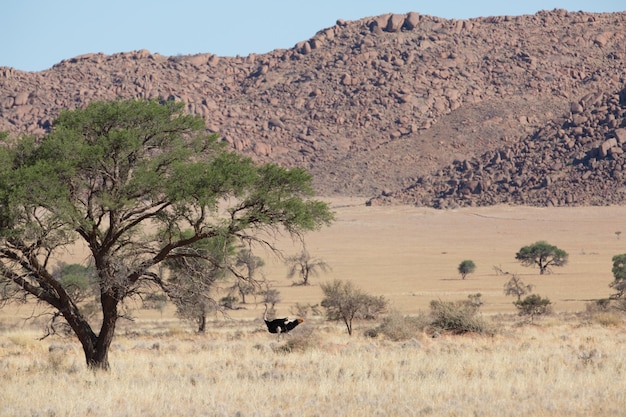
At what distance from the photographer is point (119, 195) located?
47.5ft

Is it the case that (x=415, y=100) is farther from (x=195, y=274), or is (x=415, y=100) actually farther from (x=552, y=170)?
(x=195, y=274)

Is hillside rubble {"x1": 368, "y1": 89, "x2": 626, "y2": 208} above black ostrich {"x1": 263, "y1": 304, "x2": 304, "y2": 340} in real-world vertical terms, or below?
above

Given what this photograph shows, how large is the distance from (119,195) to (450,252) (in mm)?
68138

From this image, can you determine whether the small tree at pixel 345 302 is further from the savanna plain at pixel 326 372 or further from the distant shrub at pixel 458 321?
the distant shrub at pixel 458 321

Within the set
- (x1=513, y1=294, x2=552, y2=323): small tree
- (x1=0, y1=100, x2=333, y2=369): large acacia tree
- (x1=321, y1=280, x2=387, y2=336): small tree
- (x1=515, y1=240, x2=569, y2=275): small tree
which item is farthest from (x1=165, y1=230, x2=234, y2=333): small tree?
(x1=515, y1=240, x2=569, y2=275): small tree

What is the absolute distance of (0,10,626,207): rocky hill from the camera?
113 m

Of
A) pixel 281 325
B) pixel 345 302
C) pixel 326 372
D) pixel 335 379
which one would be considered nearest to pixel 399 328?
pixel 281 325

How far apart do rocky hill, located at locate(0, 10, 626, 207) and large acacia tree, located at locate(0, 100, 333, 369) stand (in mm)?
94683

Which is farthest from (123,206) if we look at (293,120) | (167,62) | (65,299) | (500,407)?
(167,62)

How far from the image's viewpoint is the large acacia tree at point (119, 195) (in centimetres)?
1398

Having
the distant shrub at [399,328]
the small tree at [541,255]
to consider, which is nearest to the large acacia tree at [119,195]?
the distant shrub at [399,328]

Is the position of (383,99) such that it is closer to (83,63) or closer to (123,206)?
(83,63)

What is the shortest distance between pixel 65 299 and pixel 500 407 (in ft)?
26.8

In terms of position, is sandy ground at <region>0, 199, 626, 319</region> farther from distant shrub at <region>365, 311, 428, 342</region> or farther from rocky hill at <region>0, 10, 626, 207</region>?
distant shrub at <region>365, 311, 428, 342</region>
